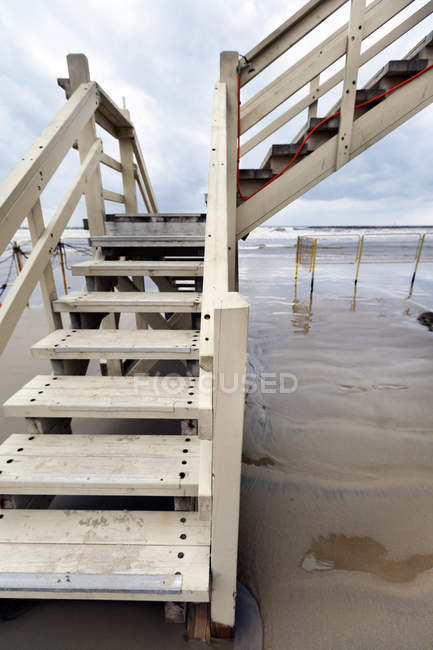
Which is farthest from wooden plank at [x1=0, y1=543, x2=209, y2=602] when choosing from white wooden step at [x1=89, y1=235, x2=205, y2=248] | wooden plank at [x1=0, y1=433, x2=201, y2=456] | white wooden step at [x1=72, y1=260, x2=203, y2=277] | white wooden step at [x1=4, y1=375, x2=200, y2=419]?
white wooden step at [x1=89, y1=235, x2=205, y2=248]

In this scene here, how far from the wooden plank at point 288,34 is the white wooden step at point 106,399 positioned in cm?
262

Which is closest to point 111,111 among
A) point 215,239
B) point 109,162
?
point 109,162

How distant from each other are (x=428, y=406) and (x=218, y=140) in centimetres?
302

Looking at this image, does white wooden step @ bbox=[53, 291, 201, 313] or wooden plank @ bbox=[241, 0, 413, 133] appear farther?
wooden plank @ bbox=[241, 0, 413, 133]

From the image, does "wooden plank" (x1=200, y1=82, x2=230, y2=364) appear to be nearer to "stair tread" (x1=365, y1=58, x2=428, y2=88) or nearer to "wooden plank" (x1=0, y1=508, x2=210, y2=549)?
"wooden plank" (x1=0, y1=508, x2=210, y2=549)

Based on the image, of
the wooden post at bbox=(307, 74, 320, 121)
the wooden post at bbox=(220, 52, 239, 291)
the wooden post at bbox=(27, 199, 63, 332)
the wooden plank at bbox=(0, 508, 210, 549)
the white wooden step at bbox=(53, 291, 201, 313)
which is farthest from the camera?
the wooden post at bbox=(307, 74, 320, 121)

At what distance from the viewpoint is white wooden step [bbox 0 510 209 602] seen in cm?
115

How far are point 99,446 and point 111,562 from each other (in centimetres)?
52

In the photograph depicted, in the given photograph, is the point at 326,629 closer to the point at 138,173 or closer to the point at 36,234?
the point at 36,234

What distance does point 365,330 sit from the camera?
17.4 ft

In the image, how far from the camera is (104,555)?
1235 mm

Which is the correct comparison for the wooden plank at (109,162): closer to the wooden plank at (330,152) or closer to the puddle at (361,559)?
the wooden plank at (330,152)

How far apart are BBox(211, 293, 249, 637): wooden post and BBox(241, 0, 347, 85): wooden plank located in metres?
2.70

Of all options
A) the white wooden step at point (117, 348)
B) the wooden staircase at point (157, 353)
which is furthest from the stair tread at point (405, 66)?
the white wooden step at point (117, 348)
